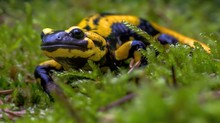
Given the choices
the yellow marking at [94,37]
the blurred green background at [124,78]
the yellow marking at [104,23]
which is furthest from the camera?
the yellow marking at [104,23]

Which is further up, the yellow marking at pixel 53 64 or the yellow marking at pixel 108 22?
the yellow marking at pixel 108 22

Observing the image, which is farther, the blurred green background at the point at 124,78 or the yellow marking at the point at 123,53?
the yellow marking at the point at 123,53

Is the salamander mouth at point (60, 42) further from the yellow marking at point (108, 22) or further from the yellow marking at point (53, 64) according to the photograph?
the yellow marking at point (108, 22)

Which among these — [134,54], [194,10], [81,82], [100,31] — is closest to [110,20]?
[100,31]

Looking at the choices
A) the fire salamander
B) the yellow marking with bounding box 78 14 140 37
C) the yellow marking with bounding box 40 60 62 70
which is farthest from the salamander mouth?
the yellow marking with bounding box 78 14 140 37

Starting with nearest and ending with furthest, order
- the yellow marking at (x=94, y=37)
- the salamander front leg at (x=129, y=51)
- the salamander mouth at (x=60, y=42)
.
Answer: the salamander mouth at (x=60, y=42), the yellow marking at (x=94, y=37), the salamander front leg at (x=129, y=51)

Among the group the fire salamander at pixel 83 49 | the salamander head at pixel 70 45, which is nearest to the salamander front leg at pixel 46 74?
the fire salamander at pixel 83 49

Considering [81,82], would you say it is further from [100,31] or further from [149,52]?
[100,31]

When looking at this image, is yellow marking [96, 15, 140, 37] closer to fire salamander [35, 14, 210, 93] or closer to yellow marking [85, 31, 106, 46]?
fire salamander [35, 14, 210, 93]

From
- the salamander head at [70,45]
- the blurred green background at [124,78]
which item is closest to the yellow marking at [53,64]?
the blurred green background at [124,78]
